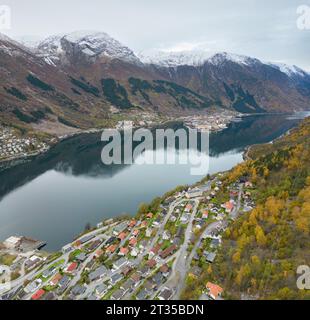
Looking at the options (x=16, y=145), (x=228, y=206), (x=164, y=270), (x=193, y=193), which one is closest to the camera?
(x=164, y=270)

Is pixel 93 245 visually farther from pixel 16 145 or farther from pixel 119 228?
pixel 16 145

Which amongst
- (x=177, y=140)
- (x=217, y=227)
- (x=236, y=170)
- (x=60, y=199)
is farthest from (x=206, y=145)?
(x=217, y=227)

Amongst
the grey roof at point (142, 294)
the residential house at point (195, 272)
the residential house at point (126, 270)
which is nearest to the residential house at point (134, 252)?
the residential house at point (126, 270)

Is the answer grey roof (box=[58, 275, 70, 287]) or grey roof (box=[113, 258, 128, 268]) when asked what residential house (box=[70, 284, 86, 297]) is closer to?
grey roof (box=[58, 275, 70, 287])

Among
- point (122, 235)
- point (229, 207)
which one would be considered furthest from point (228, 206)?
point (122, 235)

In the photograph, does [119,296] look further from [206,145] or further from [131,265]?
[206,145]

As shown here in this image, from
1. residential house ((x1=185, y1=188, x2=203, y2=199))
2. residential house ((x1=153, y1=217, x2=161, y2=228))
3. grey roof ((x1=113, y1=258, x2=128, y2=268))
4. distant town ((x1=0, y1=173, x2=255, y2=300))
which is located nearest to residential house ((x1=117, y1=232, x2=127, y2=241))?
distant town ((x1=0, y1=173, x2=255, y2=300))
